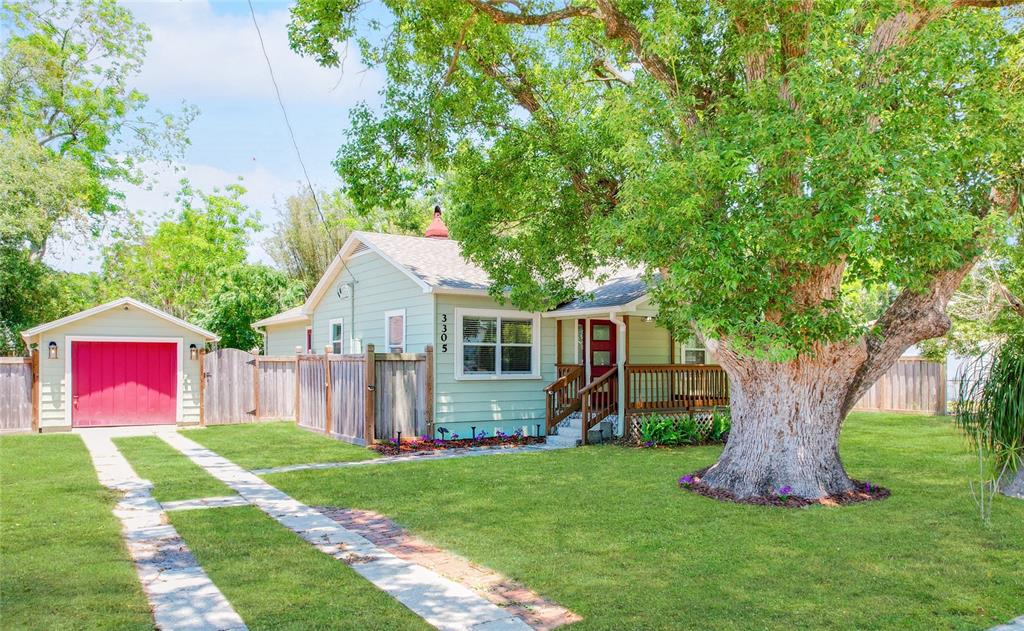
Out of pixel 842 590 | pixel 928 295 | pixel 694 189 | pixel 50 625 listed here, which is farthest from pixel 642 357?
pixel 50 625

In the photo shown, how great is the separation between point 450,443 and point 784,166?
835cm

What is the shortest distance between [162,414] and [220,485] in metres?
9.06

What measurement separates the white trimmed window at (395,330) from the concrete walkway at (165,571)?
631cm

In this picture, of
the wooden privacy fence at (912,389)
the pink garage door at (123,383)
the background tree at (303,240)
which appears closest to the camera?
the pink garage door at (123,383)

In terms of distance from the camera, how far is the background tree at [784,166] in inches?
259

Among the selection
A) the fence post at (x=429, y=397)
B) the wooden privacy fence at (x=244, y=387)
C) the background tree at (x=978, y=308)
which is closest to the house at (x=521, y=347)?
the fence post at (x=429, y=397)

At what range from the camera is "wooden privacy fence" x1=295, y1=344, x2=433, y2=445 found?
42.8 feet

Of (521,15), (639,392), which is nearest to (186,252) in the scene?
(639,392)

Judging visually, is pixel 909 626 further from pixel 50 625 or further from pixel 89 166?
pixel 89 166

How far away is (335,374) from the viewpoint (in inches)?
569

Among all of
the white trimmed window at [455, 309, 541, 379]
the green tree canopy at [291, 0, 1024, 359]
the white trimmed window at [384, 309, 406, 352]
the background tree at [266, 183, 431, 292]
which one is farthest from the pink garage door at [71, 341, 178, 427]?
the background tree at [266, 183, 431, 292]

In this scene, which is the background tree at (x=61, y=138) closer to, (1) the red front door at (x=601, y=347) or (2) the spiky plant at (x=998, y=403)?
(1) the red front door at (x=601, y=347)

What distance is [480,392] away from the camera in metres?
14.2

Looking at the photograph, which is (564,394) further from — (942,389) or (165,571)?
(942,389)
